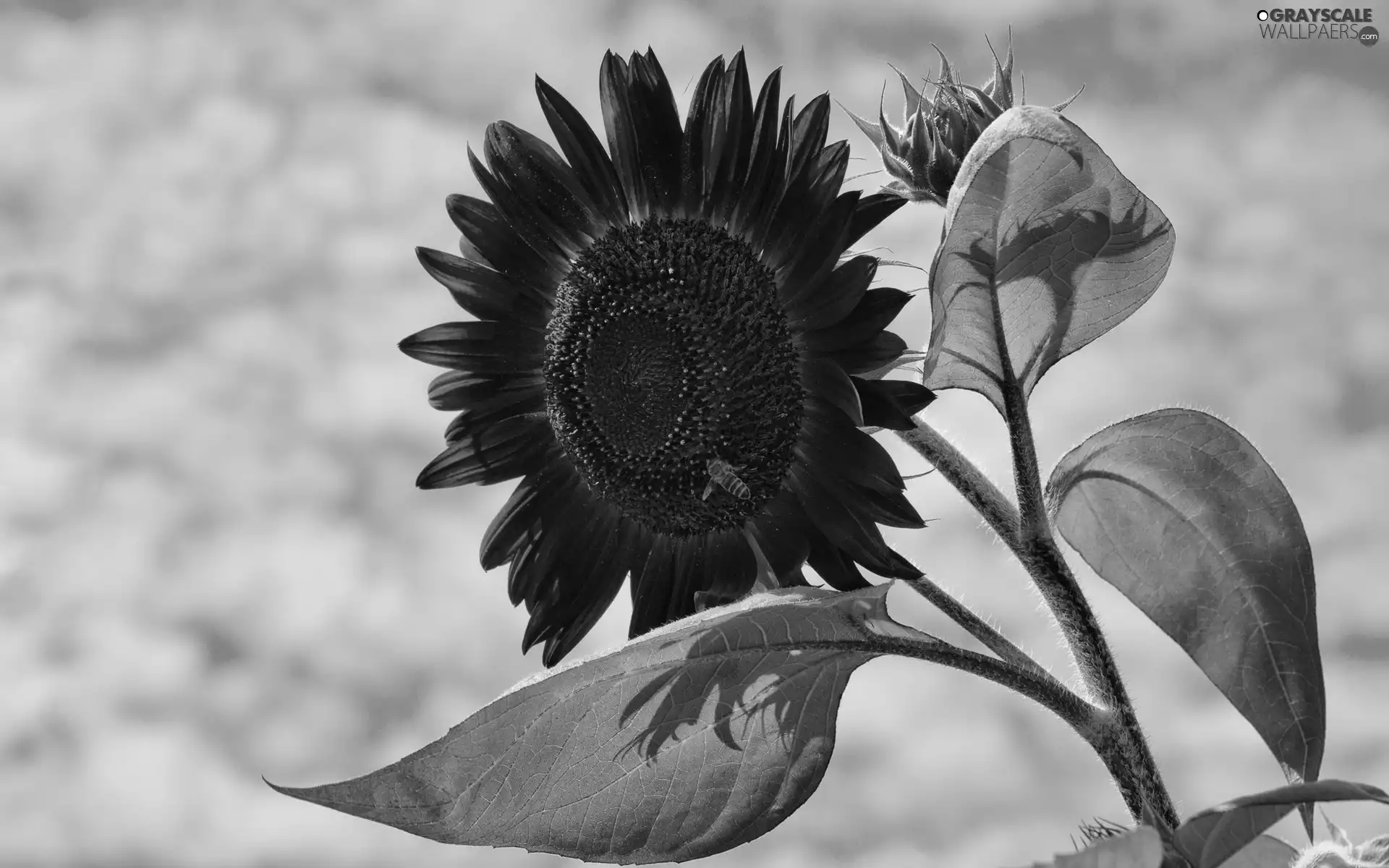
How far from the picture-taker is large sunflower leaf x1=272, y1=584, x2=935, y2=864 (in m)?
1.80

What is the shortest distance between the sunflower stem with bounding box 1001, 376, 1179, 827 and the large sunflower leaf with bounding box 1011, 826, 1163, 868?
0.66 m

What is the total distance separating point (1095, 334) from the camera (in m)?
2.01

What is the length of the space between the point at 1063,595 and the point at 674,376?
73cm

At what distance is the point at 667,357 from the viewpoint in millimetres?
2199

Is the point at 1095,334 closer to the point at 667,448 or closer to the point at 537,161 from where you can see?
the point at 667,448

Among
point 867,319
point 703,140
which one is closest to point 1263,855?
point 867,319

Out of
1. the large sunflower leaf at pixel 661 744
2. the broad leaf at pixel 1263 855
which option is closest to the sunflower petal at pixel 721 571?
the large sunflower leaf at pixel 661 744

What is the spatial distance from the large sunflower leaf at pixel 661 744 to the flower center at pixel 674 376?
1.09 ft

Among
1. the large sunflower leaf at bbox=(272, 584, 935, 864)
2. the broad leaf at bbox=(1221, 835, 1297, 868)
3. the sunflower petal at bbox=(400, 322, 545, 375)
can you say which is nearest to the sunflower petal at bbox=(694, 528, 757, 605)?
the large sunflower leaf at bbox=(272, 584, 935, 864)

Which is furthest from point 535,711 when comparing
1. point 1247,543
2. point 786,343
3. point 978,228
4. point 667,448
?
point 1247,543

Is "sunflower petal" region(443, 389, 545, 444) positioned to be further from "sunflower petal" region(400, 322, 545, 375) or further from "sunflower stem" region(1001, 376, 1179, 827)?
"sunflower stem" region(1001, 376, 1179, 827)

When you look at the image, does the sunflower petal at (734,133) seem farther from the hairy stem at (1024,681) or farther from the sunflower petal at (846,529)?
the hairy stem at (1024,681)

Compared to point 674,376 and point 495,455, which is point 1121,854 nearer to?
point 674,376

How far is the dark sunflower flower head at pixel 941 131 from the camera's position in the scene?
7.00 feet
